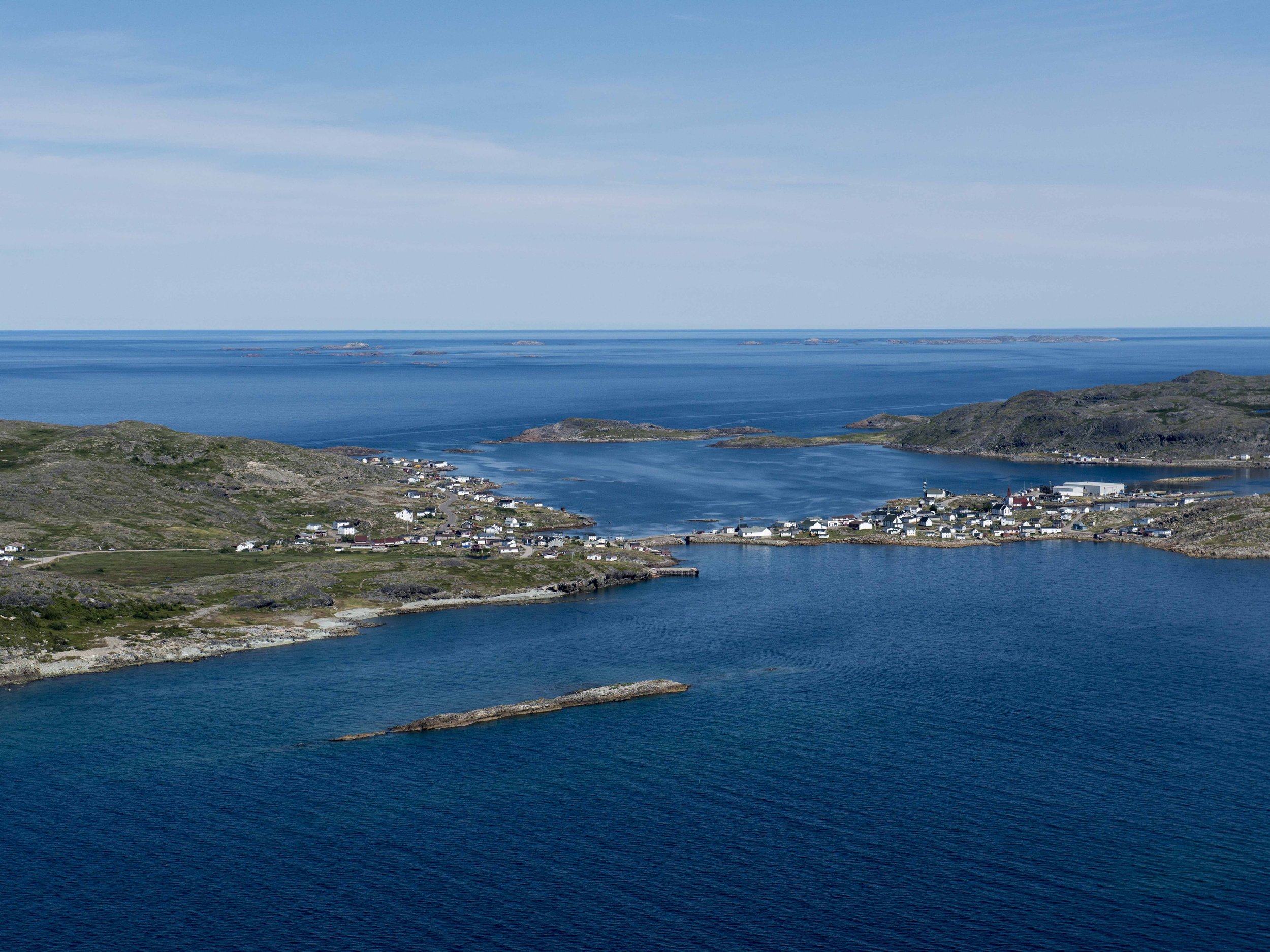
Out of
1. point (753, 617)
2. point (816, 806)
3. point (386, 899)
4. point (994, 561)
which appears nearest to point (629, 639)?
point (753, 617)

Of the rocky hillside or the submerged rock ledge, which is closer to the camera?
the submerged rock ledge

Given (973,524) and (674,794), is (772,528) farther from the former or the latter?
(674,794)

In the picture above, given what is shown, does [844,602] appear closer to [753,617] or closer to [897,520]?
[753,617]

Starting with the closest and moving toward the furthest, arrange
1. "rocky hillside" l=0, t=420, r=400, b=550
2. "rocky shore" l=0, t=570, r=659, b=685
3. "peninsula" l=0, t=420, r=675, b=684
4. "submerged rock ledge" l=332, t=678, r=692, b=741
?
"submerged rock ledge" l=332, t=678, r=692, b=741 < "rocky shore" l=0, t=570, r=659, b=685 < "peninsula" l=0, t=420, r=675, b=684 < "rocky hillside" l=0, t=420, r=400, b=550

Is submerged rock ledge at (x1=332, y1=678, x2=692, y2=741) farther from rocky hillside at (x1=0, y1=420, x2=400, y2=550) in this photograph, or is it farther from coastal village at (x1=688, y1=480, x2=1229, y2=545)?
rocky hillside at (x1=0, y1=420, x2=400, y2=550)

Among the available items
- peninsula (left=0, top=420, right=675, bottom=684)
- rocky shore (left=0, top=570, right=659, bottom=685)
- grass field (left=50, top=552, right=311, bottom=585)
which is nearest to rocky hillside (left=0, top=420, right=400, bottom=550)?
peninsula (left=0, top=420, right=675, bottom=684)

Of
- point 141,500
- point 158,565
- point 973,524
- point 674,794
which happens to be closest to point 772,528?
point 973,524
